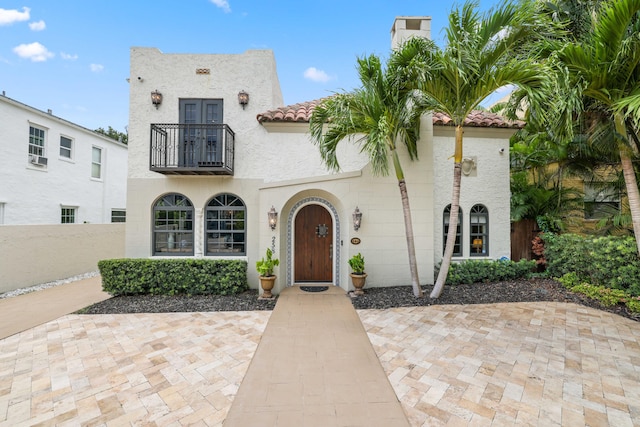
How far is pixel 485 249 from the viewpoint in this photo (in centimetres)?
919

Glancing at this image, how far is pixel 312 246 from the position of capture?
8.41 metres

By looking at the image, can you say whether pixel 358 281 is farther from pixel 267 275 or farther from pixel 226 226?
pixel 226 226

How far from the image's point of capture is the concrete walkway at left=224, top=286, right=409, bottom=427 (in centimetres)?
294

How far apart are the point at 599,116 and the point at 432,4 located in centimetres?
682

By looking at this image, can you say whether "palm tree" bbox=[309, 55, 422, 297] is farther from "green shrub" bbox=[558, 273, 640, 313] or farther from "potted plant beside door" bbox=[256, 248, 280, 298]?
"green shrub" bbox=[558, 273, 640, 313]

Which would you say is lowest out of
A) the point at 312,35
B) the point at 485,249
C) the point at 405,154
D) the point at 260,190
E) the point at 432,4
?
the point at 485,249

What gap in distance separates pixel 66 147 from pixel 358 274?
15.6 metres

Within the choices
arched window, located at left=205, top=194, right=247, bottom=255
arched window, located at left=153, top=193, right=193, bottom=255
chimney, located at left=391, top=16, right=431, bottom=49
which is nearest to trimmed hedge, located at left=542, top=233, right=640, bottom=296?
chimney, located at left=391, top=16, right=431, bottom=49

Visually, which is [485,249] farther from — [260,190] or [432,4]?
[432,4]

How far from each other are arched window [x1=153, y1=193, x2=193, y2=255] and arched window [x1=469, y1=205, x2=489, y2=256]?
9.93m

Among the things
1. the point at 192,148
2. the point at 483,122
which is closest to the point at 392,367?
the point at 192,148

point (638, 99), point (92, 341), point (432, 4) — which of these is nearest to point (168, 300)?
point (92, 341)

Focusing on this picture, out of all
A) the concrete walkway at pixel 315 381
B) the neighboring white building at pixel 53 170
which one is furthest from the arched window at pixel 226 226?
the neighboring white building at pixel 53 170

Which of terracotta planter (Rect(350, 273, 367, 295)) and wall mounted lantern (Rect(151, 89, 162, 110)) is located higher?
wall mounted lantern (Rect(151, 89, 162, 110))
